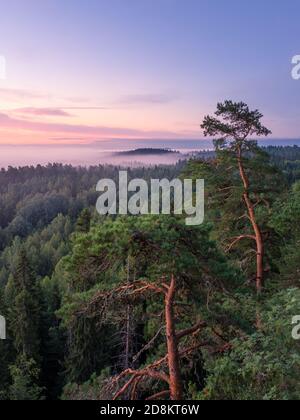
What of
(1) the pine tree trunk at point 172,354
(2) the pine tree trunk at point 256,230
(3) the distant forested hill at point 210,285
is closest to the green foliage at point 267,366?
(3) the distant forested hill at point 210,285

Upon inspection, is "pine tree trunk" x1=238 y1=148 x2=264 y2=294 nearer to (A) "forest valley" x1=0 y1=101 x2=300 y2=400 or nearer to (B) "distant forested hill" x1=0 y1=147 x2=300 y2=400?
(A) "forest valley" x1=0 y1=101 x2=300 y2=400

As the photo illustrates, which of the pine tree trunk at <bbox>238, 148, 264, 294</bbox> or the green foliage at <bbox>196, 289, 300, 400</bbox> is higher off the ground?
the pine tree trunk at <bbox>238, 148, 264, 294</bbox>

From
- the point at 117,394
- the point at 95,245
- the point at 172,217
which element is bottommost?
the point at 117,394

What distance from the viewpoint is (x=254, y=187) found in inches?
545

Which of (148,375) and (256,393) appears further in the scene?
(148,375)

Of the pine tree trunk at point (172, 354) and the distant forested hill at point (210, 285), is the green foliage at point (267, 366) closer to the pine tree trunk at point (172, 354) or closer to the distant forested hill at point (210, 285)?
the distant forested hill at point (210, 285)

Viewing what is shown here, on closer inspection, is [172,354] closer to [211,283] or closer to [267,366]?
[211,283]

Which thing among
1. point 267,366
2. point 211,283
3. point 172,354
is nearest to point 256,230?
point 211,283

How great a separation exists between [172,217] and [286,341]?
3056 millimetres

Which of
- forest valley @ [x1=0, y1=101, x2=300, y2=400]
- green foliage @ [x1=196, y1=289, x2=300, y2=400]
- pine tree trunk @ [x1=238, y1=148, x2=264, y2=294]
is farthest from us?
pine tree trunk @ [x1=238, y1=148, x2=264, y2=294]

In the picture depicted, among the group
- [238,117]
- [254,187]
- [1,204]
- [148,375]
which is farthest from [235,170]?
[1,204]

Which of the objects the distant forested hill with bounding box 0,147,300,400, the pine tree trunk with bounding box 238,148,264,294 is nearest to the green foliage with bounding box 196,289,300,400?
the distant forested hill with bounding box 0,147,300,400

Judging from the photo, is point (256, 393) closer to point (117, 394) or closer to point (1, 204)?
point (117, 394)

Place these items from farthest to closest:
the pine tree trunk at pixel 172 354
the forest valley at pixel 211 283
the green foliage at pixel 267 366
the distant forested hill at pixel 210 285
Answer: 1. the pine tree trunk at pixel 172 354
2. the forest valley at pixel 211 283
3. the distant forested hill at pixel 210 285
4. the green foliage at pixel 267 366
